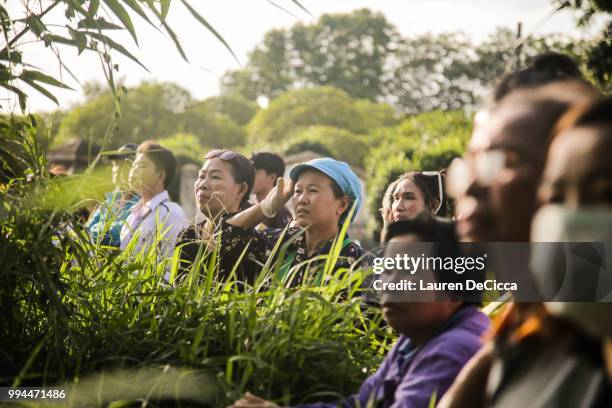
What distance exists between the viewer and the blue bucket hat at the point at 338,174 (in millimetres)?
3732

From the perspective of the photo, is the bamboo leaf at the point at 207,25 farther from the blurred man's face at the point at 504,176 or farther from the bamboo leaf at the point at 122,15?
the blurred man's face at the point at 504,176

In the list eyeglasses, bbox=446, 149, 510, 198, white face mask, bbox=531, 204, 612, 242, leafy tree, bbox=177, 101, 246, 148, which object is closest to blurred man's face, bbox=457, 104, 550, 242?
eyeglasses, bbox=446, 149, 510, 198

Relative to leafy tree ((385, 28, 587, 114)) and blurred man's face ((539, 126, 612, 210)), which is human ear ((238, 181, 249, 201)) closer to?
blurred man's face ((539, 126, 612, 210))

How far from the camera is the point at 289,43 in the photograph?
75.1 metres

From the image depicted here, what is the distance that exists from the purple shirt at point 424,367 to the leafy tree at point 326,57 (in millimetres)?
67628

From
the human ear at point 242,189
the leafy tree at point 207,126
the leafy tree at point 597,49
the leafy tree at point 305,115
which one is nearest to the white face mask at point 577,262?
the human ear at point 242,189

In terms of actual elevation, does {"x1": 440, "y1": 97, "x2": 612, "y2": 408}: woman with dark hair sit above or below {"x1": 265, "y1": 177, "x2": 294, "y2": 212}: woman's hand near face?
below

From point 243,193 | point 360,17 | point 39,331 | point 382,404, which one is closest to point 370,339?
point 382,404

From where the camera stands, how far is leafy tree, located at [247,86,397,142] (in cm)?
5509

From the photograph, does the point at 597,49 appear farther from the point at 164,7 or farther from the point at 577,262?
the point at 577,262

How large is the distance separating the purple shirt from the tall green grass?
130mm

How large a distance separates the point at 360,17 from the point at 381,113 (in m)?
15.1

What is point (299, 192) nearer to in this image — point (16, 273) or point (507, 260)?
point (16, 273)

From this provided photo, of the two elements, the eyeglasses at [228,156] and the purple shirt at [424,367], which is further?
the eyeglasses at [228,156]
